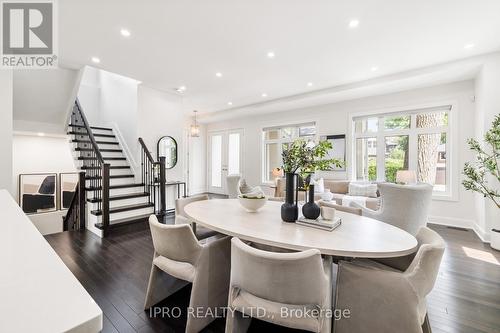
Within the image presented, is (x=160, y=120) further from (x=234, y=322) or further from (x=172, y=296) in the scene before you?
(x=234, y=322)

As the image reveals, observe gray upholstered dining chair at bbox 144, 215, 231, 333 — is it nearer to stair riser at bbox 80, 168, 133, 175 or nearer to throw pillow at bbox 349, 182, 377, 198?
throw pillow at bbox 349, 182, 377, 198

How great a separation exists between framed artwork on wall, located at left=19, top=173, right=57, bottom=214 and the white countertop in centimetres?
687

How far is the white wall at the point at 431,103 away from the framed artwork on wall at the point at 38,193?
229 inches

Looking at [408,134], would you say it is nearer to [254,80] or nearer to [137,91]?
[254,80]

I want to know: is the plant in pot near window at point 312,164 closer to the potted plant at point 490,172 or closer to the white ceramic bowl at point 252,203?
the white ceramic bowl at point 252,203

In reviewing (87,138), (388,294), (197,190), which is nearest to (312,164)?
(388,294)

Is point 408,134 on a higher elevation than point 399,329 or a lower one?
higher

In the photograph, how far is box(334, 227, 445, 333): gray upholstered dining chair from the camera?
119 centimetres

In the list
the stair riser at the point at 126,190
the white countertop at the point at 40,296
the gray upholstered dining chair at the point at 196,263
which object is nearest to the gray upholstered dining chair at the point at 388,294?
the gray upholstered dining chair at the point at 196,263

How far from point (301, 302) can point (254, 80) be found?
4380mm

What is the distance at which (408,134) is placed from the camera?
4.93 meters

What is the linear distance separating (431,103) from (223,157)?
19.9 feet

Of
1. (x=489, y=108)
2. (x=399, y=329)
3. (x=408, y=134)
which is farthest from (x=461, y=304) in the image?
(x=408, y=134)

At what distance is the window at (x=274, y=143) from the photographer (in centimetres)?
686
